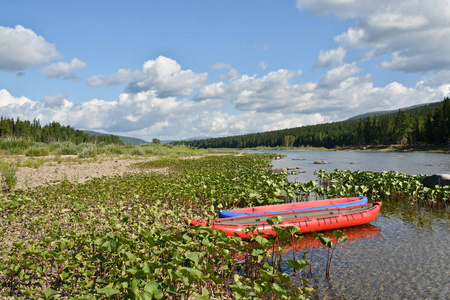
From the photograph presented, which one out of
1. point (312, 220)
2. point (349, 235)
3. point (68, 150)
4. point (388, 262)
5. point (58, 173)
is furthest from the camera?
point (68, 150)

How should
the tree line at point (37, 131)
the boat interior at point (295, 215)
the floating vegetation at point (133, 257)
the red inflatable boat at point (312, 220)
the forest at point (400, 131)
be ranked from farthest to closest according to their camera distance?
1. the tree line at point (37, 131)
2. the forest at point (400, 131)
3. the boat interior at point (295, 215)
4. the red inflatable boat at point (312, 220)
5. the floating vegetation at point (133, 257)

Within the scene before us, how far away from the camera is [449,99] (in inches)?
2931

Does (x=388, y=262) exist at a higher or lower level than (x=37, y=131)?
lower

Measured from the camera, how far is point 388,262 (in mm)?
8156

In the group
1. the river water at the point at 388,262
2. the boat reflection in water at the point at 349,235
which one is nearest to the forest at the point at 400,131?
the river water at the point at 388,262

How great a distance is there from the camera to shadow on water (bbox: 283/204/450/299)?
261 inches

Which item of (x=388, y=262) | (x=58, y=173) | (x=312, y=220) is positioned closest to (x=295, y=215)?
(x=312, y=220)

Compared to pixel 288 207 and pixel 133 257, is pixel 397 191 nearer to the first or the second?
pixel 288 207

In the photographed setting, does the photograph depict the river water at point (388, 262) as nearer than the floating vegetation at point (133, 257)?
No

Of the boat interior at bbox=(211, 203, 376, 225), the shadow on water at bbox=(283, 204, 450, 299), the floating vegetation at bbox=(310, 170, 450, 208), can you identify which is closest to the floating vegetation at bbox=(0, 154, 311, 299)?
the shadow on water at bbox=(283, 204, 450, 299)

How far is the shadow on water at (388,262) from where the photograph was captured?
6622mm

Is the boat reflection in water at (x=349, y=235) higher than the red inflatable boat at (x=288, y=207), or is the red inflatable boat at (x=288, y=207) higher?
the red inflatable boat at (x=288, y=207)

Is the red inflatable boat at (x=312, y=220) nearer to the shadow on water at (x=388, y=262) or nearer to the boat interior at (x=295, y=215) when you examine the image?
the boat interior at (x=295, y=215)

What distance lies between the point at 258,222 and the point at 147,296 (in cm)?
620
